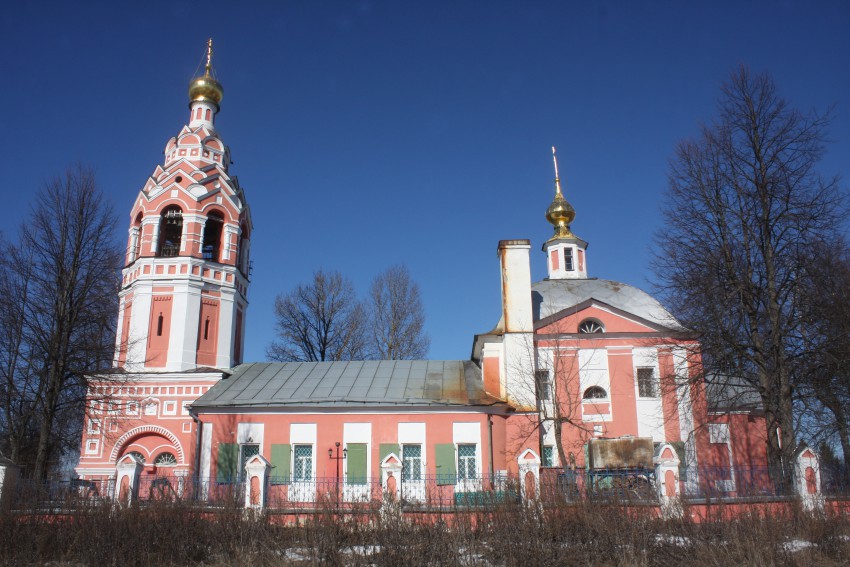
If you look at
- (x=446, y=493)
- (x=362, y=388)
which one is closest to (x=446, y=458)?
(x=362, y=388)

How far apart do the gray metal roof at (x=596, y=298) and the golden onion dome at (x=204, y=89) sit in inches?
557

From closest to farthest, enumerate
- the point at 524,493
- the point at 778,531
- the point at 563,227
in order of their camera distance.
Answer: the point at 778,531 < the point at 524,493 < the point at 563,227

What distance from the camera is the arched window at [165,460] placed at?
67.9ft

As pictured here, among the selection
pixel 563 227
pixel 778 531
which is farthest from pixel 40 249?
pixel 563 227

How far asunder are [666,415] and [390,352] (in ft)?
47.6

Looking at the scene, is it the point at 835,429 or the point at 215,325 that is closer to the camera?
the point at 835,429

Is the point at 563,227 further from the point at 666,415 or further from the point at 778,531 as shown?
the point at 778,531

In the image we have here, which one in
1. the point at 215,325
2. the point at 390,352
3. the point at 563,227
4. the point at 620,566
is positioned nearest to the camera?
the point at 620,566

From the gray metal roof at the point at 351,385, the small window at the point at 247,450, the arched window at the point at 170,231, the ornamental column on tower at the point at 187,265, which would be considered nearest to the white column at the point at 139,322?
the ornamental column on tower at the point at 187,265

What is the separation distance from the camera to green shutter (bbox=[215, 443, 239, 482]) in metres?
19.6

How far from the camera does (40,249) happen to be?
712 inches

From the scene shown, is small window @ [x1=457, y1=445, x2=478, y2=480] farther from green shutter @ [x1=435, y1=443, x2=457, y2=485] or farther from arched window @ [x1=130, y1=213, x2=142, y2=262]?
arched window @ [x1=130, y1=213, x2=142, y2=262]

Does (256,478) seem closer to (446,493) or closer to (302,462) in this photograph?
(446,493)

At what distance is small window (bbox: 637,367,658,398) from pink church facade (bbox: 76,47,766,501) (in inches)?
1.7
